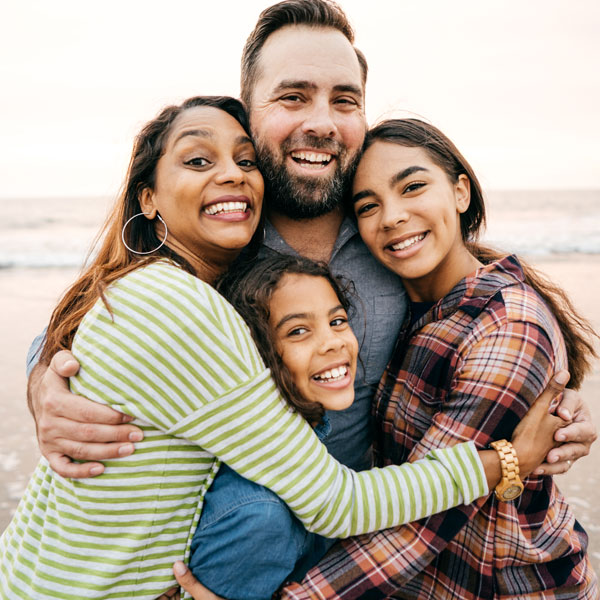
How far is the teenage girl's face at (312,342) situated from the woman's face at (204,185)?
0.38 metres

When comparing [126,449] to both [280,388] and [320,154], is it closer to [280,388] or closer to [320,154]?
[280,388]

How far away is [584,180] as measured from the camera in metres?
27.7

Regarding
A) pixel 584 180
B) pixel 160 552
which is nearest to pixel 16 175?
pixel 584 180

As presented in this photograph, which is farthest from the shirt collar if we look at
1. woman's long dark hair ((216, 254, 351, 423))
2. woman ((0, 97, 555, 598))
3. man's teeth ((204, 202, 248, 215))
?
woman ((0, 97, 555, 598))

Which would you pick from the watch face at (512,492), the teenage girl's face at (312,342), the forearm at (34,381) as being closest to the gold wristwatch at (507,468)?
the watch face at (512,492)

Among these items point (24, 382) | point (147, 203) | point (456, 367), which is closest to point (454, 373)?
point (456, 367)

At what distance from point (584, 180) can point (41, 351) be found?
103 feet

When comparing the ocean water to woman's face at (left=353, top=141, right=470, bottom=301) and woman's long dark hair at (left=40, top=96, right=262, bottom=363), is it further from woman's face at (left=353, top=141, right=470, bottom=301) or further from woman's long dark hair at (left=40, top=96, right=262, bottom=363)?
woman's long dark hair at (left=40, top=96, right=262, bottom=363)

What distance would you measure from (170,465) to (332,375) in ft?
2.38

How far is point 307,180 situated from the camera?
8.33 ft

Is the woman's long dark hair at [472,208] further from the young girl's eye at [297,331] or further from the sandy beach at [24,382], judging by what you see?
the sandy beach at [24,382]

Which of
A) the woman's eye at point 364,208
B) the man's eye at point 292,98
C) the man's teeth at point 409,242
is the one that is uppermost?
the man's eye at point 292,98

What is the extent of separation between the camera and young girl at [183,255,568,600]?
1.55 meters

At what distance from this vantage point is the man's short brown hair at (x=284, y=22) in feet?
8.75
